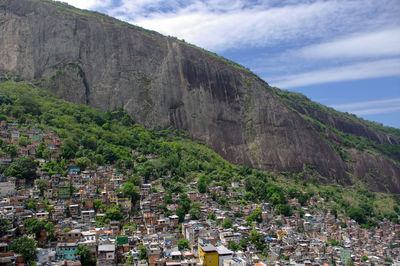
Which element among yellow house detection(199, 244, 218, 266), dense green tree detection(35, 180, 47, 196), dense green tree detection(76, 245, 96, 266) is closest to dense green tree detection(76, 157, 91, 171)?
dense green tree detection(35, 180, 47, 196)

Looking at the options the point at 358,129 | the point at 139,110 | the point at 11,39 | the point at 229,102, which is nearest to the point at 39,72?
the point at 11,39

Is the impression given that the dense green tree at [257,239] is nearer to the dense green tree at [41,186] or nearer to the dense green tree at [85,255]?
the dense green tree at [85,255]

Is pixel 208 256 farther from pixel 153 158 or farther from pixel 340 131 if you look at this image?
pixel 340 131

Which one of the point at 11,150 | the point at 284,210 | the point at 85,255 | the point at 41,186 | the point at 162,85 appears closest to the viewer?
the point at 85,255

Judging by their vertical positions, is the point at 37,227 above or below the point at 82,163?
below

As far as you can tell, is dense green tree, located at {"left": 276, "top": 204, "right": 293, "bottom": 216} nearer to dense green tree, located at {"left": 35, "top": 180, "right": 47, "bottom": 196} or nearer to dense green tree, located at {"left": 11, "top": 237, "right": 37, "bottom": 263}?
dense green tree, located at {"left": 35, "top": 180, "right": 47, "bottom": 196}

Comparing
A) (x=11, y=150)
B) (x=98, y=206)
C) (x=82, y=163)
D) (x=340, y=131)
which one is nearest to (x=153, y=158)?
(x=82, y=163)
